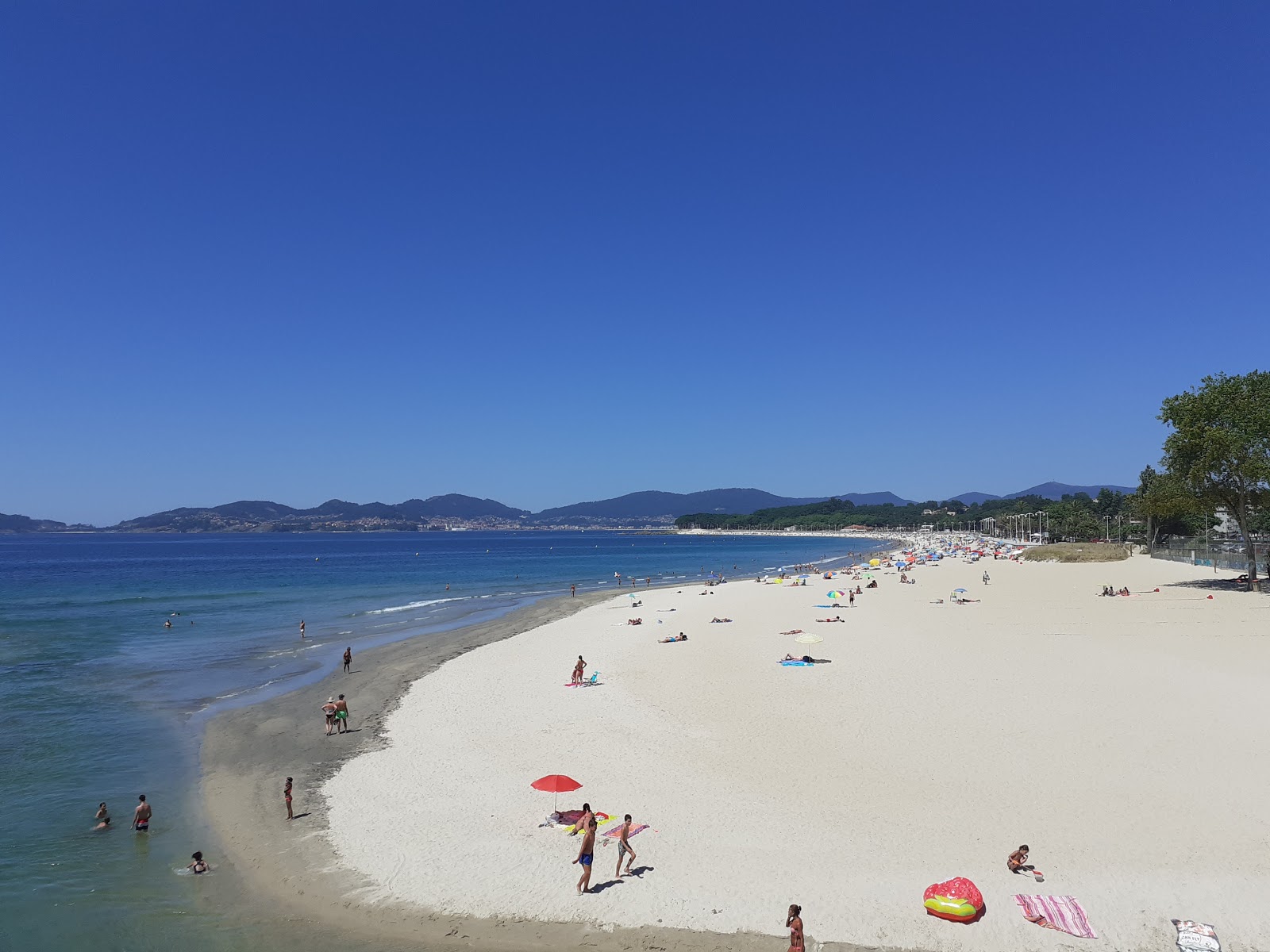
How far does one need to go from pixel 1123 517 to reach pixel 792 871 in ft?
494

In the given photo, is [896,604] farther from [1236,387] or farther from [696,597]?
[1236,387]

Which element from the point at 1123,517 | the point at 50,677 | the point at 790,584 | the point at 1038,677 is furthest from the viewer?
the point at 1123,517

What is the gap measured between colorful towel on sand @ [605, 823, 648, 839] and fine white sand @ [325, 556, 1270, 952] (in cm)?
13

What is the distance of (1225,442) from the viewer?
123 ft

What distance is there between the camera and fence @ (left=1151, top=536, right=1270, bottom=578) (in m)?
49.5

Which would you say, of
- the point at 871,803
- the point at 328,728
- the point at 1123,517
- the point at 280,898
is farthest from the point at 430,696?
the point at 1123,517

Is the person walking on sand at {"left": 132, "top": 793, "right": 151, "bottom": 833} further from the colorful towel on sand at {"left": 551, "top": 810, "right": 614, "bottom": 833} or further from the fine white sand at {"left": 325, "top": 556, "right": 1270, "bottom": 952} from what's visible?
the colorful towel on sand at {"left": 551, "top": 810, "right": 614, "bottom": 833}

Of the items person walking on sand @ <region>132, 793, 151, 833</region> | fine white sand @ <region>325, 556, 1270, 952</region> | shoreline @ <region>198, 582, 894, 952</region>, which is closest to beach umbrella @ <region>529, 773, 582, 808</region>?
fine white sand @ <region>325, 556, 1270, 952</region>

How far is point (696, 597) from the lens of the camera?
49.0 metres

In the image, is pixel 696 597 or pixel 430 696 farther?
pixel 696 597

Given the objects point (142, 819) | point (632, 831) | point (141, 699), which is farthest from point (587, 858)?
point (141, 699)

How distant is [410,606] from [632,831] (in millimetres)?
39715

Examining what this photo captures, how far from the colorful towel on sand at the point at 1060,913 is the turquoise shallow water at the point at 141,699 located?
30.9ft

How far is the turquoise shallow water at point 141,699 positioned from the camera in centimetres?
1048
